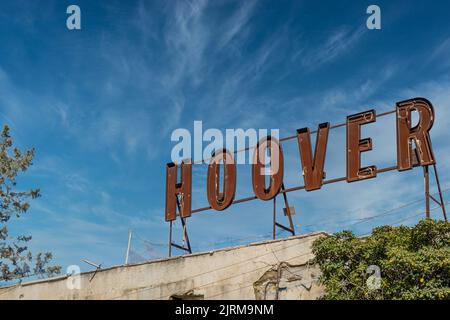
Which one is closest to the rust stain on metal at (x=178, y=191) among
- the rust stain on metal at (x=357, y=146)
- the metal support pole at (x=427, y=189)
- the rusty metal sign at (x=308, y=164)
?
the rusty metal sign at (x=308, y=164)

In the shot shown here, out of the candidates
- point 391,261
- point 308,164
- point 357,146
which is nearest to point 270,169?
point 308,164

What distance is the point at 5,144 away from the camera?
137 ft

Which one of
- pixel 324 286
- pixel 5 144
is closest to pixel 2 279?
pixel 5 144

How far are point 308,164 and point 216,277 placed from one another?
19.8 ft

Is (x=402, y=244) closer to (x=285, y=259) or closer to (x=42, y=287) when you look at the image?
(x=285, y=259)

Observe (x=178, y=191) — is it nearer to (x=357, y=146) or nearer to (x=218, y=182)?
(x=218, y=182)

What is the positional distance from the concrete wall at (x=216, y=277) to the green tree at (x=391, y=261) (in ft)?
3.08

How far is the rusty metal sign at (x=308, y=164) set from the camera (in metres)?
19.2

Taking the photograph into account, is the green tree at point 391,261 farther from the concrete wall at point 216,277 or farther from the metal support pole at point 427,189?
the metal support pole at point 427,189

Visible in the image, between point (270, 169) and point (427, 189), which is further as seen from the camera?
point (270, 169)

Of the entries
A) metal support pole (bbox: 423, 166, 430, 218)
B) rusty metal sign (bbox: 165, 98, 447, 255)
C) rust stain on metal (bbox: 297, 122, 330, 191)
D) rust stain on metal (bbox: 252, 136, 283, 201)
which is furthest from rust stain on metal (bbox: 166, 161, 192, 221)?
metal support pole (bbox: 423, 166, 430, 218)

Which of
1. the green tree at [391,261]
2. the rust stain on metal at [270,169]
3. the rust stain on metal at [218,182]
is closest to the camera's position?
the green tree at [391,261]

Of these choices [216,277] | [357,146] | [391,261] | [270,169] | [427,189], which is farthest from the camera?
[270,169]

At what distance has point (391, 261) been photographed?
50.3 ft
